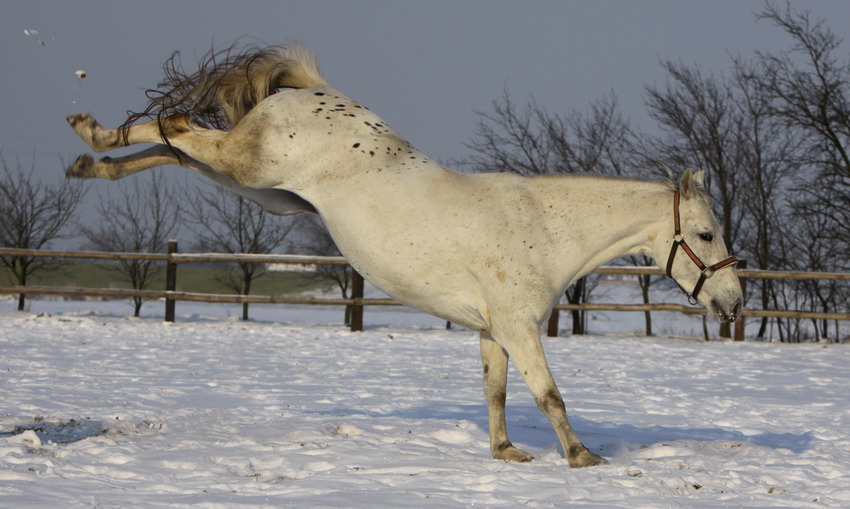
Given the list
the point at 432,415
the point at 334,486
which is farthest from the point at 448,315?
the point at 432,415

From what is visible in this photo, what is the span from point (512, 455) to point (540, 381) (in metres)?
0.55

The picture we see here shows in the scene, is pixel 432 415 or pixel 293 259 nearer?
pixel 432 415

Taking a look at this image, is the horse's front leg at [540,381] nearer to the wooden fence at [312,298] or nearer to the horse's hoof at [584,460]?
the horse's hoof at [584,460]

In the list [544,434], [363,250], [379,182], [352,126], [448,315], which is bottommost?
[544,434]

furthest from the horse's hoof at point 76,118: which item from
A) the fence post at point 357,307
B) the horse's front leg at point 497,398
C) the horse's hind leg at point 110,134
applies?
the fence post at point 357,307

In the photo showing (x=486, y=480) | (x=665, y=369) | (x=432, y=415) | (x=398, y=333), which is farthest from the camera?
(x=398, y=333)

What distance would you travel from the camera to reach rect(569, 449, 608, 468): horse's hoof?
4141 millimetres

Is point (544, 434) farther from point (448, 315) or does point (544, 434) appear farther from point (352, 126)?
point (352, 126)

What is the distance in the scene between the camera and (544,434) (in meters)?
5.40

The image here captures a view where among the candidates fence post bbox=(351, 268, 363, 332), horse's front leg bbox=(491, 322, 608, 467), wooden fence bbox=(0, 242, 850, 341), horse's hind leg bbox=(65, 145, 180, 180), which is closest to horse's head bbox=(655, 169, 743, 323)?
horse's front leg bbox=(491, 322, 608, 467)

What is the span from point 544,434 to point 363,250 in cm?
197

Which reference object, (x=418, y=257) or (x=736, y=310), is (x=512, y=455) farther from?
(x=736, y=310)

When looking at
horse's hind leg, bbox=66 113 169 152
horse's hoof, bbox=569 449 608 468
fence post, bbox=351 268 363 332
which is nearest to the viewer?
horse's hoof, bbox=569 449 608 468

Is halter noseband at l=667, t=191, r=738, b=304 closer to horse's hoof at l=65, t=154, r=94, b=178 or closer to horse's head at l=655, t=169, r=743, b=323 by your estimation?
horse's head at l=655, t=169, r=743, b=323
